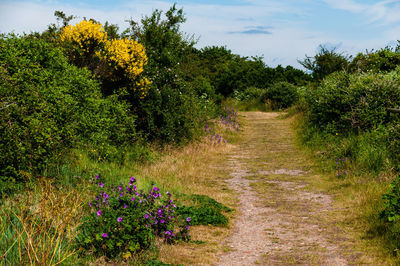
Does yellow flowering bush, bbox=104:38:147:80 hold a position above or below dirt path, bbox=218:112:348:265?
above

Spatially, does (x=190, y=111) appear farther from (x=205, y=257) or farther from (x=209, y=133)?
(x=205, y=257)

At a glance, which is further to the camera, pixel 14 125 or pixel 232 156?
pixel 232 156

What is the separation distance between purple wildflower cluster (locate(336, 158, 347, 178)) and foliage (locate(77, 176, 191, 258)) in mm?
4736

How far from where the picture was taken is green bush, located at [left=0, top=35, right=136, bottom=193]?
19.1 ft

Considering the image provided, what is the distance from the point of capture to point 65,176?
6414 millimetres

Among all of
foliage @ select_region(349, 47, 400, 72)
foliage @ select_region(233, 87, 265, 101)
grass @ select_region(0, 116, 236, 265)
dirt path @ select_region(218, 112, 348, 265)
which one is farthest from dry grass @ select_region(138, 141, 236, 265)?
foliage @ select_region(233, 87, 265, 101)

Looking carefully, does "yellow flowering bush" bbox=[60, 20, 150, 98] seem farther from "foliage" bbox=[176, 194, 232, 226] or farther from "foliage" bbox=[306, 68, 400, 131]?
"foliage" bbox=[306, 68, 400, 131]

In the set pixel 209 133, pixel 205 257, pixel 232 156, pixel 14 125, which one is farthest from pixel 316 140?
pixel 14 125

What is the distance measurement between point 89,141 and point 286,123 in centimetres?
1303

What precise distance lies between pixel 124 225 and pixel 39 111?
9.65 feet

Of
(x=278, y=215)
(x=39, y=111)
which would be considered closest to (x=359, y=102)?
(x=278, y=215)

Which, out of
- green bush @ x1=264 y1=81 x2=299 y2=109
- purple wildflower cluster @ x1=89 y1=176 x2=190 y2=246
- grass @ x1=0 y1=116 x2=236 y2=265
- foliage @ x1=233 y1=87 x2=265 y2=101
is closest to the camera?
grass @ x1=0 y1=116 x2=236 y2=265

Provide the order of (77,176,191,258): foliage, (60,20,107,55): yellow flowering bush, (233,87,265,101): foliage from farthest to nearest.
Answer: (233,87,265,101): foliage
(60,20,107,55): yellow flowering bush
(77,176,191,258): foliage

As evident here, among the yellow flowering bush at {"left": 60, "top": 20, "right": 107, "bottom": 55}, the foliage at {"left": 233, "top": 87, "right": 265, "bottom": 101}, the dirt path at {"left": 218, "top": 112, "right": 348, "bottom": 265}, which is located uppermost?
the yellow flowering bush at {"left": 60, "top": 20, "right": 107, "bottom": 55}
